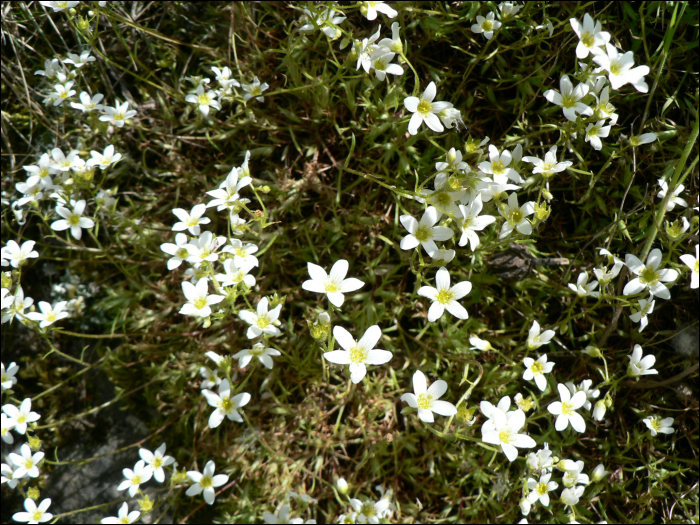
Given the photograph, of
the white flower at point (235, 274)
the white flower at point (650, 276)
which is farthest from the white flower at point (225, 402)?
the white flower at point (650, 276)

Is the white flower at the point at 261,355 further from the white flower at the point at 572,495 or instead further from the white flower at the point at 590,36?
the white flower at the point at 590,36

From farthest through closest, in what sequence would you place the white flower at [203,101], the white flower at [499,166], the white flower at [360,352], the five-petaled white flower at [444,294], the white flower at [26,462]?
the white flower at [203,101]
the white flower at [26,462]
the white flower at [499,166]
the five-petaled white flower at [444,294]
the white flower at [360,352]

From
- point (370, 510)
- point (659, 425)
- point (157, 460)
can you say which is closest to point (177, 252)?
point (157, 460)

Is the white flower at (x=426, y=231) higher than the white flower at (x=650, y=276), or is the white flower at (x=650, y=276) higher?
the white flower at (x=426, y=231)

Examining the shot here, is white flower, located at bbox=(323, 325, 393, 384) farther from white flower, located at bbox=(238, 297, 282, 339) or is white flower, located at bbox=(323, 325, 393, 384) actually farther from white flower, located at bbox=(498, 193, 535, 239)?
white flower, located at bbox=(498, 193, 535, 239)

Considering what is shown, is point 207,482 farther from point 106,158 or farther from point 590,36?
point 590,36

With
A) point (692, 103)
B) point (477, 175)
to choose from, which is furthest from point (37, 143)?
point (692, 103)
